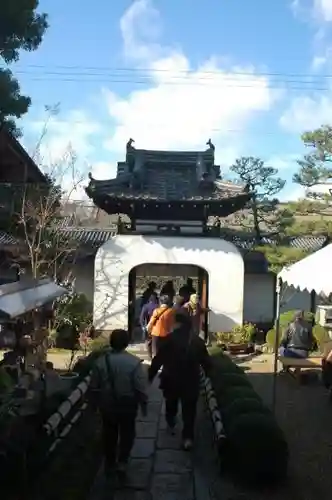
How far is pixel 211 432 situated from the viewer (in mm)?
8086

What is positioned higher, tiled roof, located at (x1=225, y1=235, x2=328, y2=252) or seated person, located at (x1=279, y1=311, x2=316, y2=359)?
tiled roof, located at (x1=225, y1=235, x2=328, y2=252)

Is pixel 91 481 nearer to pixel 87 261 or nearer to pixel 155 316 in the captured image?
pixel 155 316

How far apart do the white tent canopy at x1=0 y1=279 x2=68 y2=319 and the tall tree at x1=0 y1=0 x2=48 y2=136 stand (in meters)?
2.64

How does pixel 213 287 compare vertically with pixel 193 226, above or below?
below

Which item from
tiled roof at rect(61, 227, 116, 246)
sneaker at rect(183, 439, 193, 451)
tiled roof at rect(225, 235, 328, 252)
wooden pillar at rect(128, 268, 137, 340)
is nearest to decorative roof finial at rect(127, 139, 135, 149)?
tiled roof at rect(61, 227, 116, 246)

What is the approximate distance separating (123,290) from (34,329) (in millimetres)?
9545

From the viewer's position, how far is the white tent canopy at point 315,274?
A: 363 inches

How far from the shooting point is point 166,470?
21.2 feet

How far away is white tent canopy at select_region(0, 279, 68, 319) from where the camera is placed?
5367 millimetres

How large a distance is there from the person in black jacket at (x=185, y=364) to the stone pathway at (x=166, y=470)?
299mm

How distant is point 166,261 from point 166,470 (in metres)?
11.3

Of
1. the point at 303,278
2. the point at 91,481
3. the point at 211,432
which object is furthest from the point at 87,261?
the point at 91,481

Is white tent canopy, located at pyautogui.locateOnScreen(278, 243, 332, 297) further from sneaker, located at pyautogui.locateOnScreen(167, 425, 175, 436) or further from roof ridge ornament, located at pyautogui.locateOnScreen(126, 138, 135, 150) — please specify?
roof ridge ornament, located at pyautogui.locateOnScreen(126, 138, 135, 150)

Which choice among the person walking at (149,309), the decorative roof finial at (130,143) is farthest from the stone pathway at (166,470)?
the decorative roof finial at (130,143)
